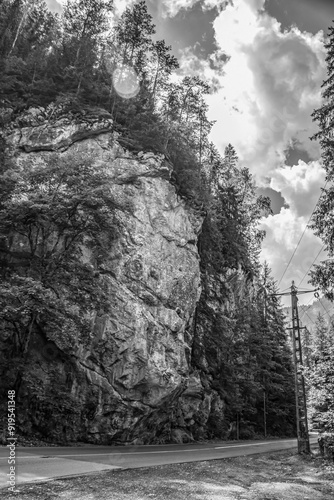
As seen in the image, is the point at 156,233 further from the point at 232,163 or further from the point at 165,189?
the point at 232,163

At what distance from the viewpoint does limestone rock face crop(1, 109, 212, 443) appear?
17.7 m

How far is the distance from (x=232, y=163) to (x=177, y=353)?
34962mm

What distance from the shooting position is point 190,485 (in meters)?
7.91

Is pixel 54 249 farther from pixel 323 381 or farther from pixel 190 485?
pixel 323 381

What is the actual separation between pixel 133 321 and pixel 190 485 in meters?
12.2

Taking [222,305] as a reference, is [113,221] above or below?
above

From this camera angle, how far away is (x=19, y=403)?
15.4 metres

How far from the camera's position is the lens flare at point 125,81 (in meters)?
32.3

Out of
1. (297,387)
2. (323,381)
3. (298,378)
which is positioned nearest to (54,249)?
(323,381)

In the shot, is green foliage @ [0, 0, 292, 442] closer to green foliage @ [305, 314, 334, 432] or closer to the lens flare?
the lens flare

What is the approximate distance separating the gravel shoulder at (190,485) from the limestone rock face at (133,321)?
7593 millimetres

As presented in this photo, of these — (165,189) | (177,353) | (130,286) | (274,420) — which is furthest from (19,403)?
(274,420)

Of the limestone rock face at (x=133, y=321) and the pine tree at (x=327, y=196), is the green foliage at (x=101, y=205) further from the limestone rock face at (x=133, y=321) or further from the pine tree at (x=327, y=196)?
the pine tree at (x=327, y=196)

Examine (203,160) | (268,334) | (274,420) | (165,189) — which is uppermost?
(203,160)
